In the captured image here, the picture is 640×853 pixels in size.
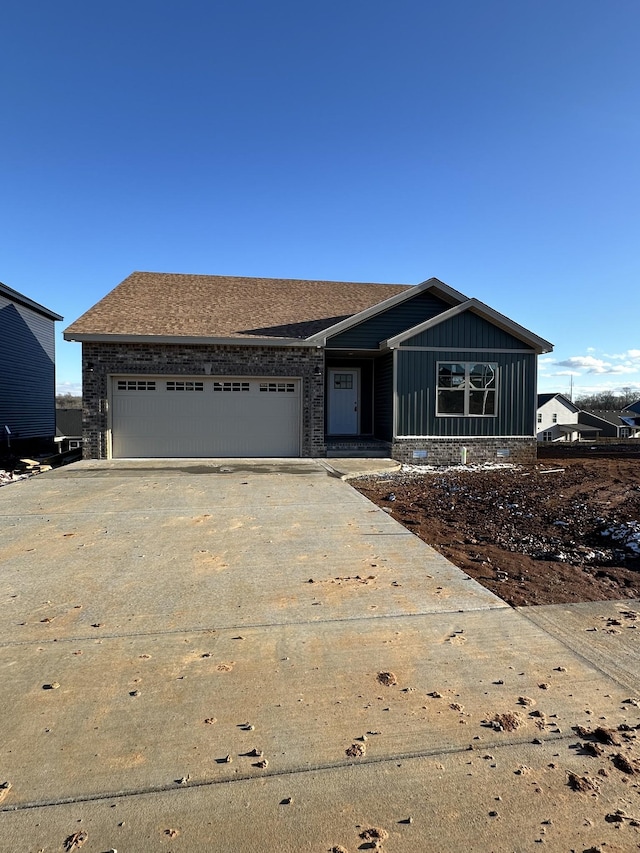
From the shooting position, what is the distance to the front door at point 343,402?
15.3 meters

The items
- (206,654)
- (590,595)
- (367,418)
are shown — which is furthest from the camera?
(367,418)

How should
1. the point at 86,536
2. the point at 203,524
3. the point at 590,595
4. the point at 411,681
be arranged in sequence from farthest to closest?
the point at 203,524, the point at 86,536, the point at 590,595, the point at 411,681

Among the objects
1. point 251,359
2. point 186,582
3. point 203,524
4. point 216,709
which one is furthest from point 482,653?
point 251,359

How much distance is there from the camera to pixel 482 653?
10.6ft

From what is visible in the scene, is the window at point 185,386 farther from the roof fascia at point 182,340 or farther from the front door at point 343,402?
the front door at point 343,402

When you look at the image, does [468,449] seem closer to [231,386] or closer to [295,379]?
[295,379]

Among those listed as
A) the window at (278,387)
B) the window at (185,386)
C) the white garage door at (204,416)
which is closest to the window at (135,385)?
the white garage door at (204,416)

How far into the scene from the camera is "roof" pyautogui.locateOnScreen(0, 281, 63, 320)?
17.1m

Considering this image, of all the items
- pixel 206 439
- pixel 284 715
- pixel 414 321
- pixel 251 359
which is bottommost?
pixel 284 715

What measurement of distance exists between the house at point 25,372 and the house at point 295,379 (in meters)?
5.91

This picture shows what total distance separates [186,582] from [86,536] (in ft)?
6.86

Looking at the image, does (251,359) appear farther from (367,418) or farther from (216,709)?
(216,709)

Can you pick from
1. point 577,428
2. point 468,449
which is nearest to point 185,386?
point 468,449

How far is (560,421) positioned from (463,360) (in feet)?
208
